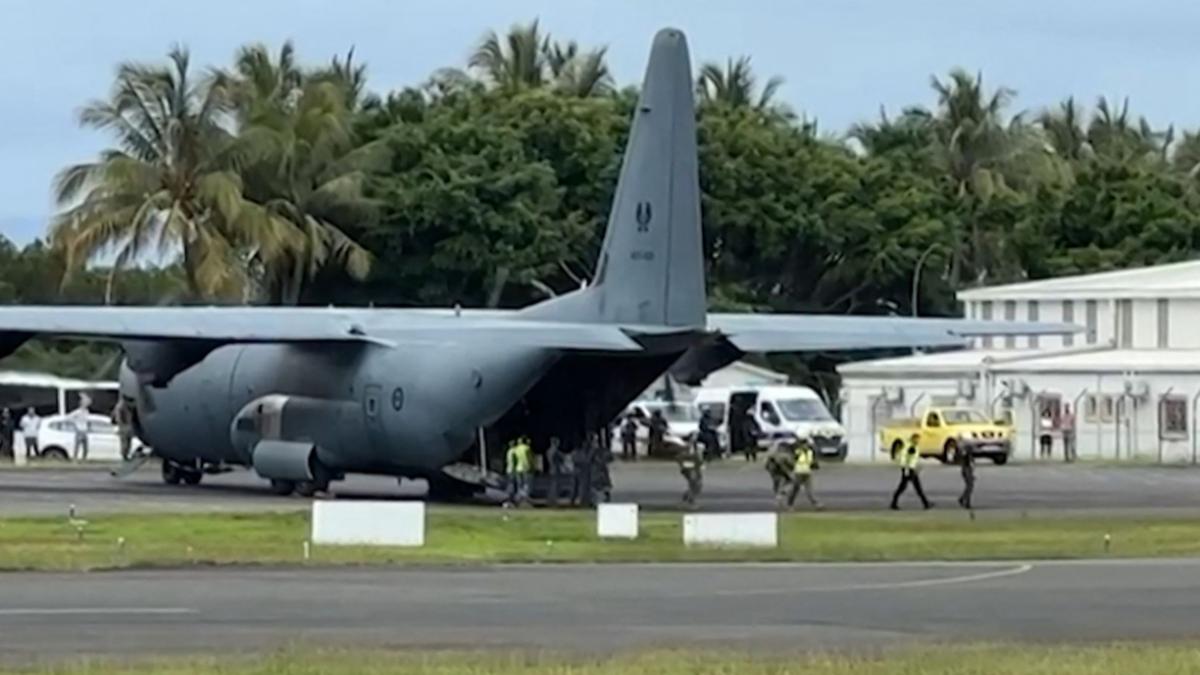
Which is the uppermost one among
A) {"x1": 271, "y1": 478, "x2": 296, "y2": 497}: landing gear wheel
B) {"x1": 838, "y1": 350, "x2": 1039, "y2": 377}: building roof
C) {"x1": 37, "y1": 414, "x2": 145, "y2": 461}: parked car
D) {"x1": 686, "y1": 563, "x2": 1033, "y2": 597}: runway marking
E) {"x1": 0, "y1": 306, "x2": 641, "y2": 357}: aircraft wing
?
{"x1": 838, "y1": 350, "x2": 1039, "y2": 377}: building roof

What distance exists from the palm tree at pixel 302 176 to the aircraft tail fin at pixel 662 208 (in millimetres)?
37364

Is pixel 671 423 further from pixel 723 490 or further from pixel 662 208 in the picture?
pixel 662 208

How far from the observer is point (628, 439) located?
7981 cm

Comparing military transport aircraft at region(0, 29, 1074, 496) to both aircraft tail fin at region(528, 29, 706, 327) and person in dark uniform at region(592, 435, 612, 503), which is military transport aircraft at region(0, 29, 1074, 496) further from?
person in dark uniform at region(592, 435, 612, 503)

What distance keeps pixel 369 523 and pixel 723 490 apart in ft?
69.5

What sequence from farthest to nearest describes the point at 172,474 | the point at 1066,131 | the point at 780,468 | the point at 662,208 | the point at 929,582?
the point at 1066,131, the point at 172,474, the point at 780,468, the point at 662,208, the point at 929,582

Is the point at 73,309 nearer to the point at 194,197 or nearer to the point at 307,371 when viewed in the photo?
the point at 307,371

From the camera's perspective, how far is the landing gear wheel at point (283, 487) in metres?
52.0

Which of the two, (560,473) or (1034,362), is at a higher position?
(1034,362)

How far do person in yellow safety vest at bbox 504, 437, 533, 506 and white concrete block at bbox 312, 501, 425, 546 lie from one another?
12.0 metres

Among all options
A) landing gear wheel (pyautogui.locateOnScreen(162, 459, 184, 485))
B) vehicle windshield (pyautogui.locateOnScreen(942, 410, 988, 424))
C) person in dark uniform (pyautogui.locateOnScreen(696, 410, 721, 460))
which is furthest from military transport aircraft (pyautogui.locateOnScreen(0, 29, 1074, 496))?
vehicle windshield (pyautogui.locateOnScreen(942, 410, 988, 424))

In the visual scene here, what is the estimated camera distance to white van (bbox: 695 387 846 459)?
8181 centimetres

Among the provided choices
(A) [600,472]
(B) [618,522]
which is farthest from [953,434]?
(B) [618,522]

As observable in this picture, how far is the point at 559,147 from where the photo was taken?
94562 mm
